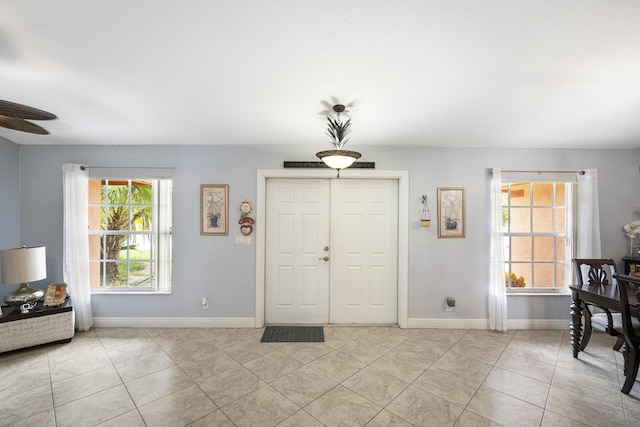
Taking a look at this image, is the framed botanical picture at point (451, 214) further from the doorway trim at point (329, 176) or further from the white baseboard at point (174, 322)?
the white baseboard at point (174, 322)

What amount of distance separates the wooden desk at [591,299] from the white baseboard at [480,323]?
26.9 inches

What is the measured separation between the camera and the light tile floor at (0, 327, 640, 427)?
1948 mm

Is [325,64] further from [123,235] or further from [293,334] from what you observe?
[123,235]

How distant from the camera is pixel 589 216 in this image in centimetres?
339

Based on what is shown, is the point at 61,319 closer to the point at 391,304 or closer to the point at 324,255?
the point at 324,255

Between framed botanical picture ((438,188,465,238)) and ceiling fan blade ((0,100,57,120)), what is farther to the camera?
framed botanical picture ((438,188,465,238))

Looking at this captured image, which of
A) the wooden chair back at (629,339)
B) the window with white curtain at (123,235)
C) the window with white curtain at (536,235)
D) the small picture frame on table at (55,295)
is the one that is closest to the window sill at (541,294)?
the window with white curtain at (536,235)

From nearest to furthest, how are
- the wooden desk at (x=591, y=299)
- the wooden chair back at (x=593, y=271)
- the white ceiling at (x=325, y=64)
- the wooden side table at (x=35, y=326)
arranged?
the white ceiling at (x=325, y=64) → the wooden desk at (x=591, y=299) → the wooden side table at (x=35, y=326) → the wooden chair back at (x=593, y=271)

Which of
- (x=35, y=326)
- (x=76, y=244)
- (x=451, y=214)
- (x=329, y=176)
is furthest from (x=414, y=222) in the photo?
(x=35, y=326)

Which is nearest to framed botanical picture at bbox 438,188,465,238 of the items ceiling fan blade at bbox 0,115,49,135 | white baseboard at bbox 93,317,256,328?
white baseboard at bbox 93,317,256,328

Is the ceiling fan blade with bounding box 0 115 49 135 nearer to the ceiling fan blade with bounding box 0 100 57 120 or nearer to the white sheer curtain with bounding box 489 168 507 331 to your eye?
the ceiling fan blade with bounding box 0 100 57 120

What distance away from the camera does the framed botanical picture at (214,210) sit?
11.5 ft

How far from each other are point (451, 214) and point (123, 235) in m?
4.39

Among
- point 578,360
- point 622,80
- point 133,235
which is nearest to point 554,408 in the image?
point 578,360
